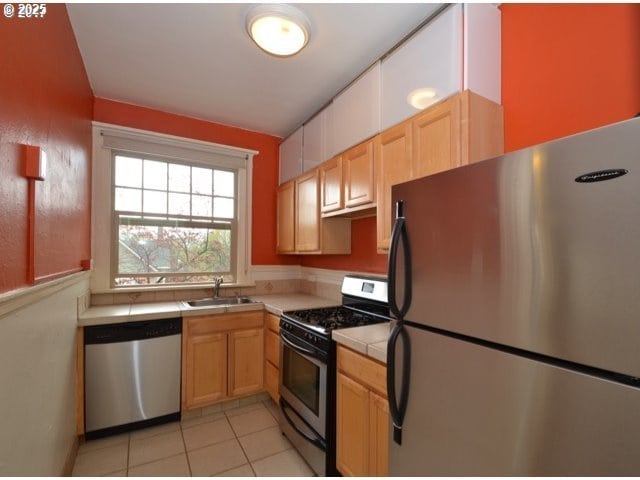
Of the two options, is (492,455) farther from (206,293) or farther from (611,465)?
(206,293)

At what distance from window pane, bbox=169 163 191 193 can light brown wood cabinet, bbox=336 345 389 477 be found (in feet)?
7.49

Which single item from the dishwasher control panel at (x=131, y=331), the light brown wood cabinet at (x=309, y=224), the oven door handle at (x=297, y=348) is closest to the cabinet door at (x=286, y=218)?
the light brown wood cabinet at (x=309, y=224)

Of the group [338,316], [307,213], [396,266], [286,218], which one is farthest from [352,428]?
[286,218]

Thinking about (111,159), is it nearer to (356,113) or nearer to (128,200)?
(128,200)

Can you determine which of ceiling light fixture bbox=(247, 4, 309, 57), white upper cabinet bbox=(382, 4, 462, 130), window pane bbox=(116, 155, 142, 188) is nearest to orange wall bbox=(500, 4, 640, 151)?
white upper cabinet bbox=(382, 4, 462, 130)

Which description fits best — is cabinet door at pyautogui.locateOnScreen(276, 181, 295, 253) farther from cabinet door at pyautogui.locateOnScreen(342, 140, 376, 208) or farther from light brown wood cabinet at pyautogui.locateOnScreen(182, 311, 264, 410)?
cabinet door at pyautogui.locateOnScreen(342, 140, 376, 208)

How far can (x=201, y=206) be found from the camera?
3.07 meters

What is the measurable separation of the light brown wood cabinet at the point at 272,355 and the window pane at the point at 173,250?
3.00 feet

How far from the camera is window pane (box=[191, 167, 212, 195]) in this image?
304 cm

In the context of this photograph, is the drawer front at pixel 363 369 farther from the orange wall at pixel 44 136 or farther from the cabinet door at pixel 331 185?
the orange wall at pixel 44 136

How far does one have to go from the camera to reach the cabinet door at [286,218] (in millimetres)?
3100

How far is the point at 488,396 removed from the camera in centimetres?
90

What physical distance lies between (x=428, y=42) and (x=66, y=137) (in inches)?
82.1

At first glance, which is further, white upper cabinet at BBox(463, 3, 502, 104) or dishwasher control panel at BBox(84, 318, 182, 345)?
dishwasher control panel at BBox(84, 318, 182, 345)
